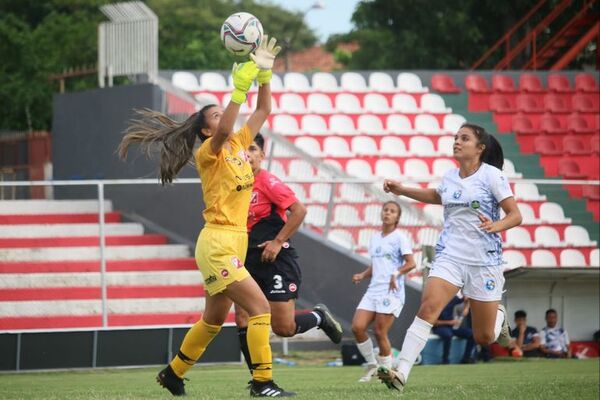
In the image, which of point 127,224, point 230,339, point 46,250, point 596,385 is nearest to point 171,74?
point 127,224

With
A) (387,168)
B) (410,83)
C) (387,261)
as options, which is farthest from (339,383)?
(410,83)

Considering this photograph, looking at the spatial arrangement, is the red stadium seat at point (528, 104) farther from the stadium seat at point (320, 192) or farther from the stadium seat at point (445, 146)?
the stadium seat at point (320, 192)

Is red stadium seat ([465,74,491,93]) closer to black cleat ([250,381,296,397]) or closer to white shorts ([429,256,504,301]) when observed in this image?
white shorts ([429,256,504,301])

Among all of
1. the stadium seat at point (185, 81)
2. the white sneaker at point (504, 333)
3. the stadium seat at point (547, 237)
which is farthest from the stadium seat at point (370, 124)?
the white sneaker at point (504, 333)

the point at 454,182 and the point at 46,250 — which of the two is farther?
the point at 46,250

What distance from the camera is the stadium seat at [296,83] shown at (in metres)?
23.1

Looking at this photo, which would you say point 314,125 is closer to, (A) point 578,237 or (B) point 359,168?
(B) point 359,168

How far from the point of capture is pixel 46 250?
17.8m

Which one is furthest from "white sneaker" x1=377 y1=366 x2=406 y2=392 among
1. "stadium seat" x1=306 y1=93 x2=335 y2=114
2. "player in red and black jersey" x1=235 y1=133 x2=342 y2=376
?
"stadium seat" x1=306 y1=93 x2=335 y2=114

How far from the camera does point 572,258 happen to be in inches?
767

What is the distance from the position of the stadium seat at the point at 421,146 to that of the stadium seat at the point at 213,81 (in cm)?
332

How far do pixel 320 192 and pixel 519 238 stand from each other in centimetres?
383

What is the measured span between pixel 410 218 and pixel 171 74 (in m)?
6.70

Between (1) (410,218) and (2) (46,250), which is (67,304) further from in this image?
(1) (410,218)
